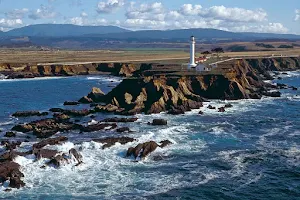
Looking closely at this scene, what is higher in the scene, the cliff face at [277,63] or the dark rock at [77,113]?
the cliff face at [277,63]

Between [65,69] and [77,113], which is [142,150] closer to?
[77,113]

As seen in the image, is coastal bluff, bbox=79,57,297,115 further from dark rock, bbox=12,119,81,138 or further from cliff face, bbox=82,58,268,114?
dark rock, bbox=12,119,81,138

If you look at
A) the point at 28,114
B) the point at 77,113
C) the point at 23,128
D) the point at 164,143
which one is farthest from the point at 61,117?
the point at 164,143

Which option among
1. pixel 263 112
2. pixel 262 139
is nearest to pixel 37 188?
pixel 262 139

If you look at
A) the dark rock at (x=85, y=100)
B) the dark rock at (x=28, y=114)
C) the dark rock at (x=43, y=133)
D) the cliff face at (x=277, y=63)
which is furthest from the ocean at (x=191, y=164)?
the cliff face at (x=277, y=63)

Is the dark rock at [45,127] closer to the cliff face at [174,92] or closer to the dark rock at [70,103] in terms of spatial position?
the cliff face at [174,92]
